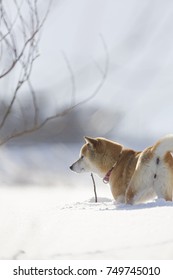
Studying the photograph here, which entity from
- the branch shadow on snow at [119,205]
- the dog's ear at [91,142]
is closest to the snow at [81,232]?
the branch shadow on snow at [119,205]

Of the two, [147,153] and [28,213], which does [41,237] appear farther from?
[147,153]

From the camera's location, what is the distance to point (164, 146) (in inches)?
231

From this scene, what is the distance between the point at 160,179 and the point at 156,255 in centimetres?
251

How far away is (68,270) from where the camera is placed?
3.45m

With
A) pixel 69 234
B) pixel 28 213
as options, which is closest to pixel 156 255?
pixel 69 234

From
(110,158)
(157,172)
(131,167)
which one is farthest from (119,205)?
(110,158)

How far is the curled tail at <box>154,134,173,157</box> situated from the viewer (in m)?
5.80

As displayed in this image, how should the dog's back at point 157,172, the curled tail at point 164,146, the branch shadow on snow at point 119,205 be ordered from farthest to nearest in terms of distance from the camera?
the dog's back at point 157,172 < the curled tail at point 164,146 < the branch shadow on snow at point 119,205

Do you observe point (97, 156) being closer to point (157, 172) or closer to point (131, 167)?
point (131, 167)

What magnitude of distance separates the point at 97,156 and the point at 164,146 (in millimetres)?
1700

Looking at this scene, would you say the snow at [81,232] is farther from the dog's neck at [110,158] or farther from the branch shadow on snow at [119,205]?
the dog's neck at [110,158]

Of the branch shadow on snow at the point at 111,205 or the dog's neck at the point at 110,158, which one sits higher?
the dog's neck at the point at 110,158

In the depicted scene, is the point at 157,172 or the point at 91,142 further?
the point at 91,142

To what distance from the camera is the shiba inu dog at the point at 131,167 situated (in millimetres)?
5922
